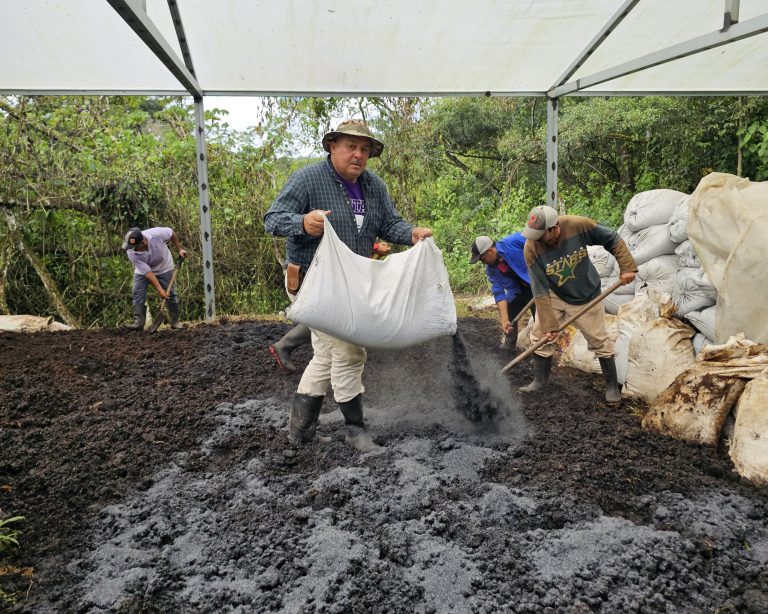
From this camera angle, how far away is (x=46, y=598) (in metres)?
1.77

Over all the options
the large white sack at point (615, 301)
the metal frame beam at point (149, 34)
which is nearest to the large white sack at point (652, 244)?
the large white sack at point (615, 301)

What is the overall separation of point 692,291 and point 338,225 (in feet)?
7.71

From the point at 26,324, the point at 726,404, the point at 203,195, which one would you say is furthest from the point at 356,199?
the point at 26,324

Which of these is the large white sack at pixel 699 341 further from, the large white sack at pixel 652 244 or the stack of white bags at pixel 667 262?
the large white sack at pixel 652 244

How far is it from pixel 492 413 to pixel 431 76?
10.6ft

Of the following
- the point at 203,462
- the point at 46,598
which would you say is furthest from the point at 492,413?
the point at 46,598

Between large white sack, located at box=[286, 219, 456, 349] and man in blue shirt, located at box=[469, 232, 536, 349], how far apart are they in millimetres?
1642

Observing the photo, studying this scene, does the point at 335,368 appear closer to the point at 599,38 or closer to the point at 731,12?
the point at 731,12

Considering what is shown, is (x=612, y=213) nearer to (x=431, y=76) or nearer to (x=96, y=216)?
(x=431, y=76)

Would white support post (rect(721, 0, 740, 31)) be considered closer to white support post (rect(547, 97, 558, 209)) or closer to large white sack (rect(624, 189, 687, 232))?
large white sack (rect(624, 189, 687, 232))

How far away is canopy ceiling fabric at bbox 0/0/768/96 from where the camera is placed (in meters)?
4.12

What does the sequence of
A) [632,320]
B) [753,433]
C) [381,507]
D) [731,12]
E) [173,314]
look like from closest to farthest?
[381,507] → [753,433] → [731,12] → [632,320] → [173,314]

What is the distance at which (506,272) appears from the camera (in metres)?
4.53

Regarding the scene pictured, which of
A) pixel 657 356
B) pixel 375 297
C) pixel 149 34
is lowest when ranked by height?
pixel 657 356
